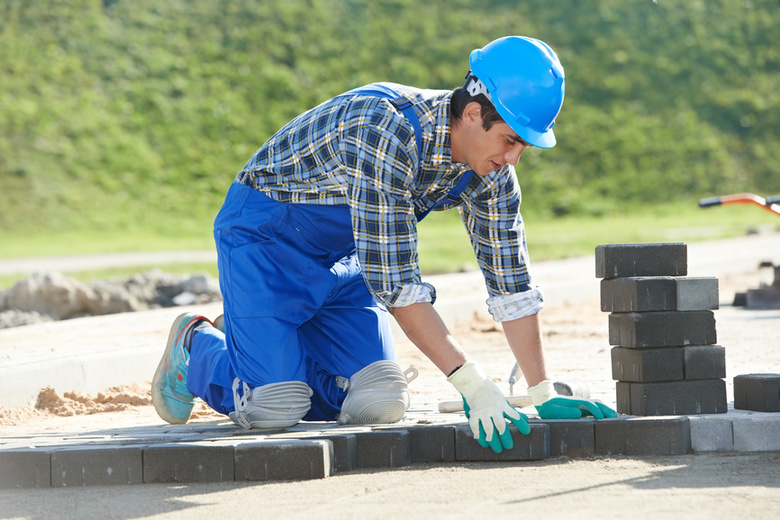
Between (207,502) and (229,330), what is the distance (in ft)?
3.59

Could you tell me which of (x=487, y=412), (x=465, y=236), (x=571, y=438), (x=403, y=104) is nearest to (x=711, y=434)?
(x=571, y=438)

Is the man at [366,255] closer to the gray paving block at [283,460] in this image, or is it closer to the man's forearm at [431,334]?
the man's forearm at [431,334]

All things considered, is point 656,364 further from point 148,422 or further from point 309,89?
point 309,89

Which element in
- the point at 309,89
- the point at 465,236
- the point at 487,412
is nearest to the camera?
the point at 487,412

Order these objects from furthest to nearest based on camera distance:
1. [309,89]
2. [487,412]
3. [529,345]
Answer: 1. [309,89]
2. [529,345]
3. [487,412]

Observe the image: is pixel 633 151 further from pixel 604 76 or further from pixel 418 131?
pixel 418 131

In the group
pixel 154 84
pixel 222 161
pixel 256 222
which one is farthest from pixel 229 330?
pixel 154 84

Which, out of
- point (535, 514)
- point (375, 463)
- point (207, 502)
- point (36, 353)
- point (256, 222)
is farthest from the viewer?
point (36, 353)

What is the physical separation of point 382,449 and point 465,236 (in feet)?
42.5

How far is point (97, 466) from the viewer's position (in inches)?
129

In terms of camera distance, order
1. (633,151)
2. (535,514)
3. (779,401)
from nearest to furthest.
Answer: (535,514) < (779,401) < (633,151)

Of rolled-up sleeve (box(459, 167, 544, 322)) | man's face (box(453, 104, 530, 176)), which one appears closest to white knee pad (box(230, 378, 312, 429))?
rolled-up sleeve (box(459, 167, 544, 322))

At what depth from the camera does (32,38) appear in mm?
21203

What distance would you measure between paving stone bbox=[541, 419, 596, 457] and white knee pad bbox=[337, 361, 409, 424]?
729 millimetres
